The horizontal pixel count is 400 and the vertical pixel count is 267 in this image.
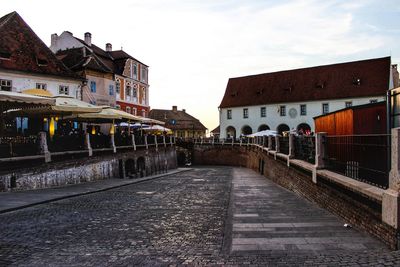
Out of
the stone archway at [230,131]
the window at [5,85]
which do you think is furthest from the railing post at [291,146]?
the stone archway at [230,131]

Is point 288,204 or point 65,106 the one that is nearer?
point 288,204

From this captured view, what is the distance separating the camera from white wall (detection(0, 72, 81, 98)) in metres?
27.8

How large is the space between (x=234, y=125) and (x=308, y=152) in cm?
4956

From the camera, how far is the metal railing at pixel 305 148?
43.2ft

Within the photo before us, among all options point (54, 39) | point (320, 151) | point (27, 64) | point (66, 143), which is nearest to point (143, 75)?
point (54, 39)

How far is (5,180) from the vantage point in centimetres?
1495

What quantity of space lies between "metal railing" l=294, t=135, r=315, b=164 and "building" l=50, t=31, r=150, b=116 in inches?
966

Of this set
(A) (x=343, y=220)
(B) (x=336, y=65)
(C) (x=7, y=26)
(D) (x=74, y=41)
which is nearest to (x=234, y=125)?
(B) (x=336, y=65)

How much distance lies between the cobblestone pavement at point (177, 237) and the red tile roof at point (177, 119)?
246ft

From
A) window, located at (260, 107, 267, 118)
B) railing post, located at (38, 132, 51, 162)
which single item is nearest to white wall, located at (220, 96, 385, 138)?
window, located at (260, 107, 267, 118)

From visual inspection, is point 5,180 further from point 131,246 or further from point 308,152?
point 308,152

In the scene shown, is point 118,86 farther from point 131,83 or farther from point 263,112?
point 263,112

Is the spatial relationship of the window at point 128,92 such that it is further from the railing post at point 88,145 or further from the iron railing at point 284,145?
the iron railing at point 284,145

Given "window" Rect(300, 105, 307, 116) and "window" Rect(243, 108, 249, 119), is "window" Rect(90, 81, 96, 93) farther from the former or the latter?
"window" Rect(300, 105, 307, 116)
